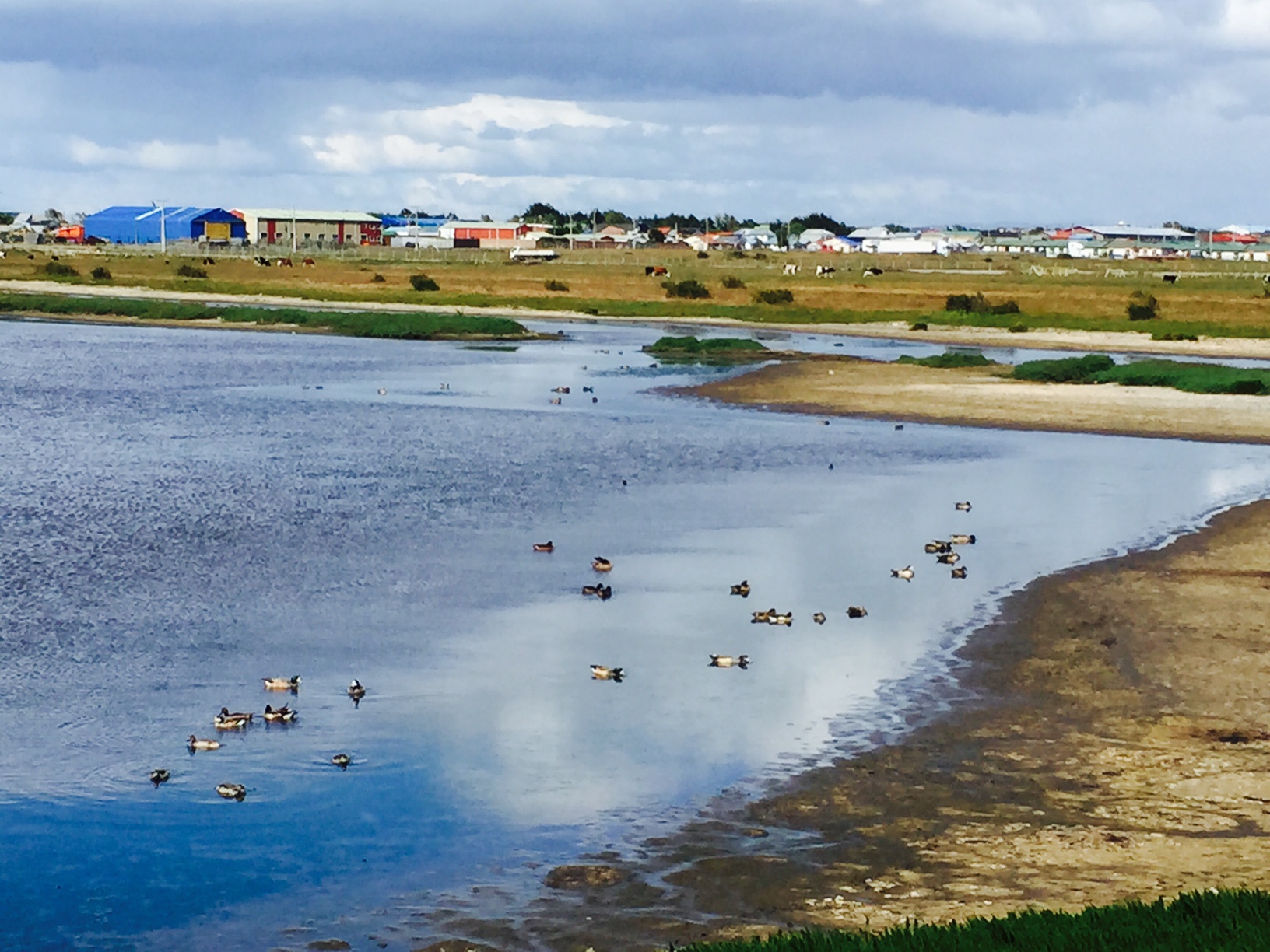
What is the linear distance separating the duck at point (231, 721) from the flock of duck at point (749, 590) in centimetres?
429

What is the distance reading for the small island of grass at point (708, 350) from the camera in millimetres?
73250

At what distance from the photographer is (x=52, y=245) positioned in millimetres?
181250

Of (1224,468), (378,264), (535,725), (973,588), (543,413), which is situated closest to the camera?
(535,725)

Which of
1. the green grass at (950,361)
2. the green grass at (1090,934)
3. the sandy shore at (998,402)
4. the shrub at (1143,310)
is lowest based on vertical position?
the sandy shore at (998,402)

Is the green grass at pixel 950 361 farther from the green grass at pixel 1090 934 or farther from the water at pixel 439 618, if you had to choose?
the green grass at pixel 1090 934

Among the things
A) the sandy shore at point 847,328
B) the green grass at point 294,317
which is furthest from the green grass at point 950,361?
the green grass at point 294,317

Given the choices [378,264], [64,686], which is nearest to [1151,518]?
[64,686]

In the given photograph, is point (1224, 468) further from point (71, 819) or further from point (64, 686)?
point (71, 819)

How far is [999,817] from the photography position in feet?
50.6

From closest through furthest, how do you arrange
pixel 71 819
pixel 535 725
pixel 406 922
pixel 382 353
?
1. pixel 406 922
2. pixel 71 819
3. pixel 535 725
4. pixel 382 353

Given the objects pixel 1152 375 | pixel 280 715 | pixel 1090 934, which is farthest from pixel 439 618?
pixel 1152 375

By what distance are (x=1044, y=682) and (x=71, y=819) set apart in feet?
35.7

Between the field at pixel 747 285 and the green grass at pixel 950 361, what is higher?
the field at pixel 747 285

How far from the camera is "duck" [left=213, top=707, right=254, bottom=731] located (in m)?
17.8
